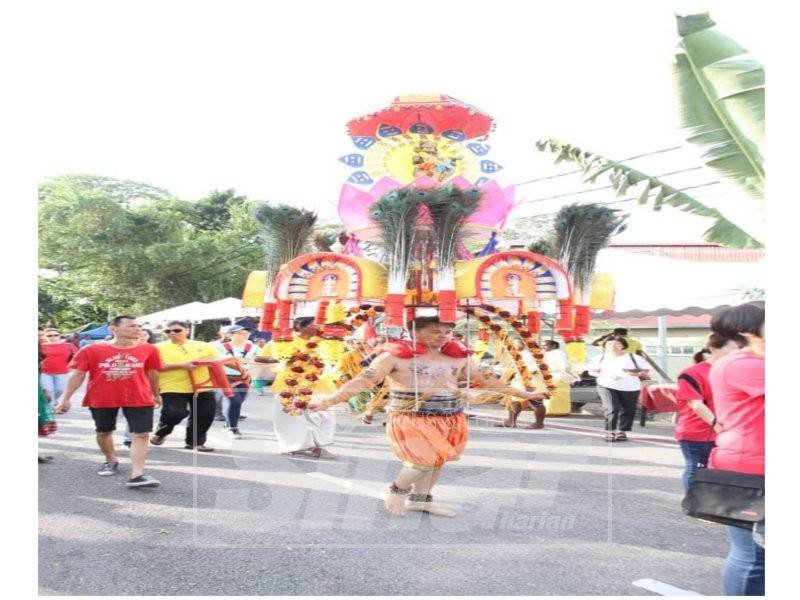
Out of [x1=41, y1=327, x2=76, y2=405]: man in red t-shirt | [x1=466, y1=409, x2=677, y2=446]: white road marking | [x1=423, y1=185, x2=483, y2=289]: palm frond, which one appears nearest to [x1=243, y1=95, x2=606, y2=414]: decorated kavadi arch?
[x1=423, y1=185, x2=483, y2=289]: palm frond

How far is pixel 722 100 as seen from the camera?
5.49 metres

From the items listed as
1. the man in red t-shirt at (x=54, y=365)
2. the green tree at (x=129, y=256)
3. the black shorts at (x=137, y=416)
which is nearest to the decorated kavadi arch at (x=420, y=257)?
the black shorts at (x=137, y=416)

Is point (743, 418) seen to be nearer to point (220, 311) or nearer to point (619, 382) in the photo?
point (619, 382)

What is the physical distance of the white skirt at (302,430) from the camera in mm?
8336

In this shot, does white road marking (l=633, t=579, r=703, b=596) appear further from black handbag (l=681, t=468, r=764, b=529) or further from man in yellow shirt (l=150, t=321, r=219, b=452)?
man in yellow shirt (l=150, t=321, r=219, b=452)

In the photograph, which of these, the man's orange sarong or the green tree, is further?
the green tree

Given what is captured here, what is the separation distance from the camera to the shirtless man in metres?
5.30

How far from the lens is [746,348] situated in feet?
10.8

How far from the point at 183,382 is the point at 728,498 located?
248 inches

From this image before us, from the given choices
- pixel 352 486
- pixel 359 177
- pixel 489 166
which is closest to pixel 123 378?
pixel 352 486

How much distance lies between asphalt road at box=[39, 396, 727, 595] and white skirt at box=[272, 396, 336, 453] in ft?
0.77

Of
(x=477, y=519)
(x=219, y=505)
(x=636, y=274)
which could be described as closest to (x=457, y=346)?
(x=477, y=519)

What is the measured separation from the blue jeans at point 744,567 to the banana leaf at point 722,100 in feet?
10.4

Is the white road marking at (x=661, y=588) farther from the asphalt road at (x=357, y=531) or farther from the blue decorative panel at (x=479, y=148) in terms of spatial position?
the blue decorative panel at (x=479, y=148)
